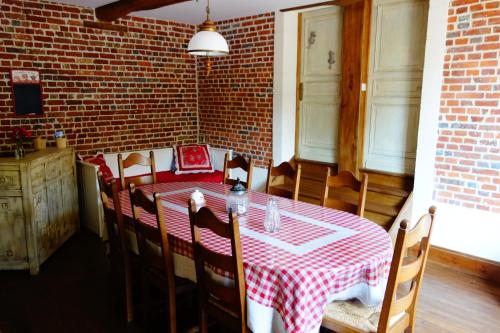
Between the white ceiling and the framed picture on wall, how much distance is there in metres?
0.91

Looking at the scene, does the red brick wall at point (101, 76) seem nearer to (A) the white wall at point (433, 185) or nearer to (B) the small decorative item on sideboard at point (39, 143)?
(B) the small decorative item on sideboard at point (39, 143)

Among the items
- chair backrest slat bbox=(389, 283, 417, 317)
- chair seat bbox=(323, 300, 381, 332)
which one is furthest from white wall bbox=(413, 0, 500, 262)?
chair seat bbox=(323, 300, 381, 332)

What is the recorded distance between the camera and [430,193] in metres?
3.76

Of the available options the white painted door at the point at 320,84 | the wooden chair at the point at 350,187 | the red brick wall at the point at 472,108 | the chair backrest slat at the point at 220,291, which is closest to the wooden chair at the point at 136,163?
the wooden chair at the point at 350,187

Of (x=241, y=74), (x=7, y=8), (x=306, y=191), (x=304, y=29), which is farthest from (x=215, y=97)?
(x=7, y=8)

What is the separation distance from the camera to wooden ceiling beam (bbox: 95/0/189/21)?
4.07m

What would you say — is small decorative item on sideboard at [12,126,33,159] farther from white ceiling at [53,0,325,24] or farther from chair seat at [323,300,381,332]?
chair seat at [323,300,381,332]

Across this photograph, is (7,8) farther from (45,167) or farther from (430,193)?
(430,193)

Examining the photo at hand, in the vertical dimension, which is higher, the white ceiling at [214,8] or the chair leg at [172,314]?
the white ceiling at [214,8]

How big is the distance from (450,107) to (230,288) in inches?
106

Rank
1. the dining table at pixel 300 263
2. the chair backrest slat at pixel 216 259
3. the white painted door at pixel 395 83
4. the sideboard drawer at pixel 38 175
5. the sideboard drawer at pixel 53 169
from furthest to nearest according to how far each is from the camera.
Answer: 1. the white painted door at pixel 395 83
2. the sideboard drawer at pixel 53 169
3. the sideboard drawer at pixel 38 175
4. the chair backrest slat at pixel 216 259
5. the dining table at pixel 300 263

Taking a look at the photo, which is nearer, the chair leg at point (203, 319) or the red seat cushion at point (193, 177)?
the chair leg at point (203, 319)

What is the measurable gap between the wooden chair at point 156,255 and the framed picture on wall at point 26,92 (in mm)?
2557

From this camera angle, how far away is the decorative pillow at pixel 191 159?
5465 millimetres
